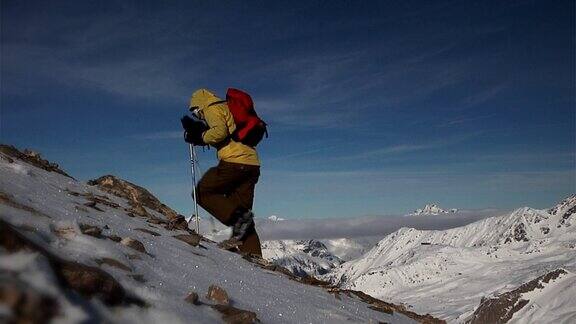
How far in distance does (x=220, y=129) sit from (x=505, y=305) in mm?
175792

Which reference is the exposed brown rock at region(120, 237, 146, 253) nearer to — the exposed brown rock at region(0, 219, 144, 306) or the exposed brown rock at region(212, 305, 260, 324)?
the exposed brown rock at region(212, 305, 260, 324)

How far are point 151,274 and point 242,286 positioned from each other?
5.51ft

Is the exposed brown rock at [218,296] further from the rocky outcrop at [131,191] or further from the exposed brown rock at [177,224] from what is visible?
the rocky outcrop at [131,191]

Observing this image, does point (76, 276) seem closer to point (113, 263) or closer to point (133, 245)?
point (113, 263)

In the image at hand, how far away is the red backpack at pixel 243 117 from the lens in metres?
10.2

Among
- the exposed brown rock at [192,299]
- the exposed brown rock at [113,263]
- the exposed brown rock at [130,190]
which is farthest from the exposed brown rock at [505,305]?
the exposed brown rock at [113,263]

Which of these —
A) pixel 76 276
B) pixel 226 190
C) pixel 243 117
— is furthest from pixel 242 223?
pixel 76 276

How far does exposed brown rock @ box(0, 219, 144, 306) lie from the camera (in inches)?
133

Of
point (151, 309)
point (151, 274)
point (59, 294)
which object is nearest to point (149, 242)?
point (151, 274)

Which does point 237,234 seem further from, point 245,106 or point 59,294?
point 59,294

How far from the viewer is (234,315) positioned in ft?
15.5

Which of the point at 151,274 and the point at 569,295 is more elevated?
the point at 151,274

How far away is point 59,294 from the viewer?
3.25m

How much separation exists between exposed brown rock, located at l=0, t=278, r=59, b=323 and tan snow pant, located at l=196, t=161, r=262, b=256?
7.70 m
